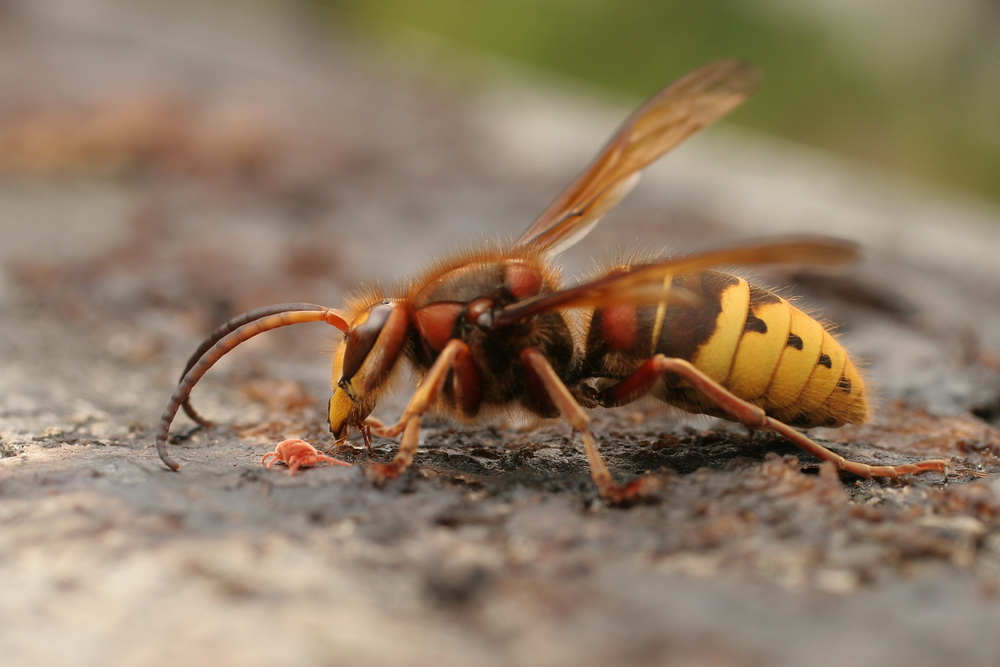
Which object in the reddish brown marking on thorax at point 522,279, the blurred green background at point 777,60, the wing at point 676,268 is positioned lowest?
the reddish brown marking on thorax at point 522,279

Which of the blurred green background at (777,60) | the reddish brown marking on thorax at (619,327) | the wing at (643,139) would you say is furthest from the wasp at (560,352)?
the blurred green background at (777,60)

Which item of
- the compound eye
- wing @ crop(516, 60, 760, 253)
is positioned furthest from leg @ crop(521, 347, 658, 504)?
wing @ crop(516, 60, 760, 253)

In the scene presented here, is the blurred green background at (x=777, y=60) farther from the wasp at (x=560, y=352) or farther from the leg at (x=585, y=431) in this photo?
the leg at (x=585, y=431)

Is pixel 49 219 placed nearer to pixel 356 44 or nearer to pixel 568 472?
pixel 568 472

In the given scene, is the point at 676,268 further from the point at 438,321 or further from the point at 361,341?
the point at 361,341

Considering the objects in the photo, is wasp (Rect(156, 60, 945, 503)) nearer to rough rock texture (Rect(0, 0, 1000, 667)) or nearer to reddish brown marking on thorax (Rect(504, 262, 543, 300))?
reddish brown marking on thorax (Rect(504, 262, 543, 300))

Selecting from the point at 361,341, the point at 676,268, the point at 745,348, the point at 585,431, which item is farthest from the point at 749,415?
the point at 361,341
